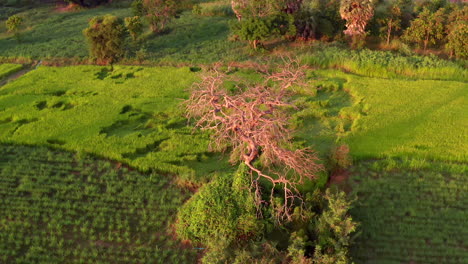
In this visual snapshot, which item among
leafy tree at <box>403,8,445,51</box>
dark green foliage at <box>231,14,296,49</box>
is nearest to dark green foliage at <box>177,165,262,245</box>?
dark green foliage at <box>231,14,296,49</box>

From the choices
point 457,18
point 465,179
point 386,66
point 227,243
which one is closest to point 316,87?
point 386,66

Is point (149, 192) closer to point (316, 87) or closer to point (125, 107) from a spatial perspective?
point (125, 107)

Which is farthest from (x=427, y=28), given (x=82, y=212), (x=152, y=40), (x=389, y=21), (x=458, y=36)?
(x=82, y=212)

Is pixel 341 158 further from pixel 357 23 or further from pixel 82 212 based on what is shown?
pixel 357 23

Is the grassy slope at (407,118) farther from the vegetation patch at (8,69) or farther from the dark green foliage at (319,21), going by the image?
the vegetation patch at (8,69)

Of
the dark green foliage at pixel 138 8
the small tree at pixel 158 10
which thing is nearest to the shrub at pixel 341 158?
the small tree at pixel 158 10

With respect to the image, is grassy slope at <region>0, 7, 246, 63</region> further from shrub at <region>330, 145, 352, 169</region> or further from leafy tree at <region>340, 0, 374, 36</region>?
shrub at <region>330, 145, 352, 169</region>
